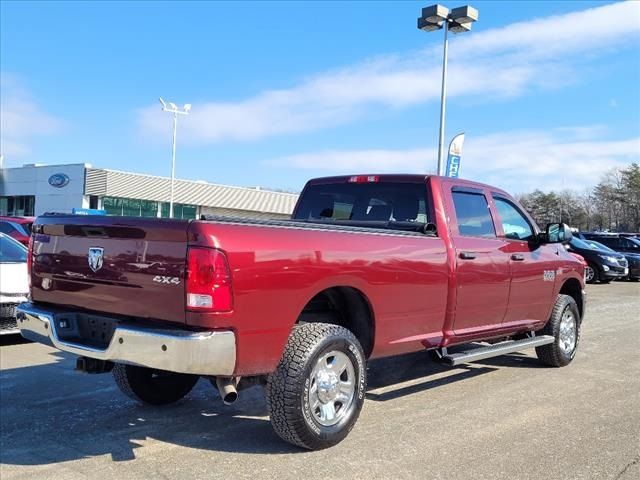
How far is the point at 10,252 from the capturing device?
821 cm

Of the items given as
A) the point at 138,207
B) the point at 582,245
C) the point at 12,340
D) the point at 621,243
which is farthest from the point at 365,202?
the point at 138,207

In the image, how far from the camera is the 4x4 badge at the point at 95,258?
4008 mm

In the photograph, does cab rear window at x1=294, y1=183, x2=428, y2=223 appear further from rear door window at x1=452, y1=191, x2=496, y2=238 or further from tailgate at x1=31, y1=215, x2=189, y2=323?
tailgate at x1=31, y1=215, x2=189, y2=323

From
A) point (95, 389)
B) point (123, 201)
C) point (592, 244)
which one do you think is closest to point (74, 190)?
point (123, 201)

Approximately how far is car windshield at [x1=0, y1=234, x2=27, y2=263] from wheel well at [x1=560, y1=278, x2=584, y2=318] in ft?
22.3

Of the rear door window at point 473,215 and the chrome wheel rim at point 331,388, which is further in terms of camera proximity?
the rear door window at point 473,215

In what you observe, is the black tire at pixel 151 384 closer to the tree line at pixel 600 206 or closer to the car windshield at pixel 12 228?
the car windshield at pixel 12 228

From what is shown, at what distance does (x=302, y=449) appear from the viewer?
163 inches

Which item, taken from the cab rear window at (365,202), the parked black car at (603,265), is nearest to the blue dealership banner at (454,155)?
the parked black car at (603,265)

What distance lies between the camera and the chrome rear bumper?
11.3 ft

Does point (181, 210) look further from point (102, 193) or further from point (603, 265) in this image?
point (603, 265)

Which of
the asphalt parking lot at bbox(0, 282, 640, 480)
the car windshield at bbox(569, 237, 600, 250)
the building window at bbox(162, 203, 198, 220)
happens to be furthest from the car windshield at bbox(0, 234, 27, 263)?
the building window at bbox(162, 203, 198, 220)

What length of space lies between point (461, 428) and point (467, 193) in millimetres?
2221

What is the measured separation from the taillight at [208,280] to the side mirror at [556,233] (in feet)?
13.6
